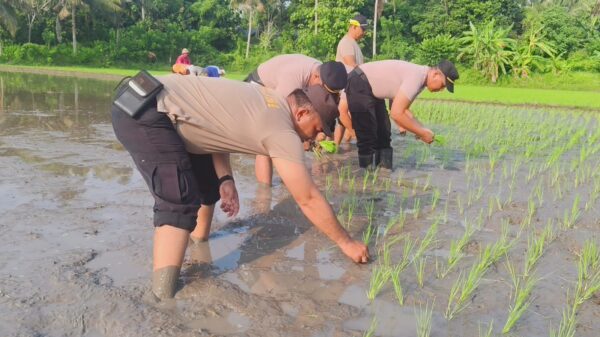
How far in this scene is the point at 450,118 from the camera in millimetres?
9898

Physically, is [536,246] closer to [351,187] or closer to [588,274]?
[588,274]

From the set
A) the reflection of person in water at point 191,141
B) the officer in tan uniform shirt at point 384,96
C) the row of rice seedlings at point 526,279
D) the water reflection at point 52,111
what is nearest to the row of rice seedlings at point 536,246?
the row of rice seedlings at point 526,279

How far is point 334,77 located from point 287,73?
608mm

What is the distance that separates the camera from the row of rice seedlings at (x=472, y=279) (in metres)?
2.40

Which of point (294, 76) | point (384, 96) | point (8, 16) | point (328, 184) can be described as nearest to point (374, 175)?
point (328, 184)

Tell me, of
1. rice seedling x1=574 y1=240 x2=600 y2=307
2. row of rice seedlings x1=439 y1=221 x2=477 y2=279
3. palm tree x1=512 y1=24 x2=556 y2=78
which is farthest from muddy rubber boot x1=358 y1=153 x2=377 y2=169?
palm tree x1=512 y1=24 x2=556 y2=78

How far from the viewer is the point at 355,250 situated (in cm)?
275

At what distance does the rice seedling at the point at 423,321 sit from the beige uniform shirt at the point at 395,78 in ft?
8.72

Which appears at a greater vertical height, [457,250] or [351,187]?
[457,250]

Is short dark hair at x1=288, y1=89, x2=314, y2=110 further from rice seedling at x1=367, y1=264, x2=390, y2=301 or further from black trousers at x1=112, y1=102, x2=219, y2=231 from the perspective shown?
rice seedling at x1=367, y1=264, x2=390, y2=301

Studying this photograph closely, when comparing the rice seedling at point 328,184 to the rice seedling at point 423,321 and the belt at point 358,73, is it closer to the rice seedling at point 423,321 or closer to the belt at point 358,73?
the belt at point 358,73

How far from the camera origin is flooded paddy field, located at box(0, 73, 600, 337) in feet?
7.30

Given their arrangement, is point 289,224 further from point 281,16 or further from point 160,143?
point 281,16

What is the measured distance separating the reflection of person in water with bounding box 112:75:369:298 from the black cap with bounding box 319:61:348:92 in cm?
92
